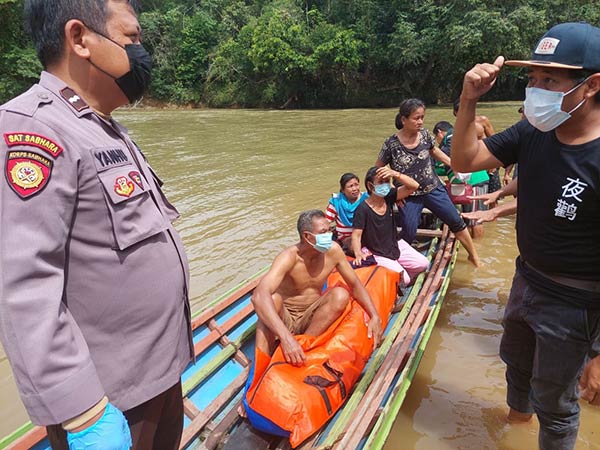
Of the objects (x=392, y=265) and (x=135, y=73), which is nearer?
(x=135, y=73)

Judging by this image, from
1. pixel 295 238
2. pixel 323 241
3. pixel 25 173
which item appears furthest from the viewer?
pixel 295 238

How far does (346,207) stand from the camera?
4535mm

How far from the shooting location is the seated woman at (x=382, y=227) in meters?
3.97

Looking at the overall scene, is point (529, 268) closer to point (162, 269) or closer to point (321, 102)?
point (162, 269)

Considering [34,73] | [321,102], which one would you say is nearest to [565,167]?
[321,102]

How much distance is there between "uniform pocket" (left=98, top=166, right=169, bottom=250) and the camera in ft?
3.52

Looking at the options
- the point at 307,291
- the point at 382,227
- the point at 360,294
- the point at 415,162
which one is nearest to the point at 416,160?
the point at 415,162

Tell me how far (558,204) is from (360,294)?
5.63 ft

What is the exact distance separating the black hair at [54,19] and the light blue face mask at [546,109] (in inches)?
62.3

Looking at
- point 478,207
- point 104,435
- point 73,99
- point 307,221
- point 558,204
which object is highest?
point 73,99

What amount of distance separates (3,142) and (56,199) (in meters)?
0.17

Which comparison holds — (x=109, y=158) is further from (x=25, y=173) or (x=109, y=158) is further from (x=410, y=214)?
(x=410, y=214)

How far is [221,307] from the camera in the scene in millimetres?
3299

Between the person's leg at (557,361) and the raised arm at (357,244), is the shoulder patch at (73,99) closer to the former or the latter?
the person's leg at (557,361)
